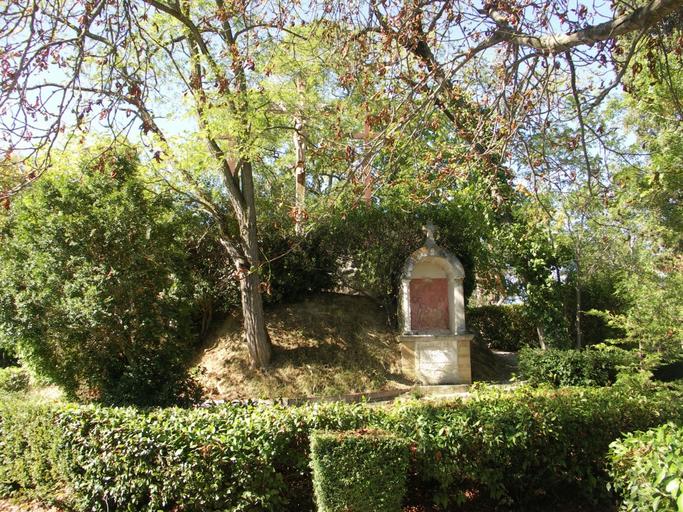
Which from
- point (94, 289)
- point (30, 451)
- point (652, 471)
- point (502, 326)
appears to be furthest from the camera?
point (502, 326)

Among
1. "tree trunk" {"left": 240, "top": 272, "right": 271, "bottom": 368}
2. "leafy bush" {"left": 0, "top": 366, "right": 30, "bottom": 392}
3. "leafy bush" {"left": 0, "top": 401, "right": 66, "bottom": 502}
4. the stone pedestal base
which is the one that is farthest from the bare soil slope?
"leafy bush" {"left": 0, "top": 401, "right": 66, "bottom": 502}

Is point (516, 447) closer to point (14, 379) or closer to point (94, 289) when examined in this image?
point (94, 289)

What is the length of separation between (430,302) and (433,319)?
0.39 meters

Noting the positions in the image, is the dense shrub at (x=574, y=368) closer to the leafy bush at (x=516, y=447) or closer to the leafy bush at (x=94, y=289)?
the leafy bush at (x=516, y=447)

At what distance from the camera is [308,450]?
4.95m

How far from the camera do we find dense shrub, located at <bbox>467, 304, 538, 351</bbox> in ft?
59.0

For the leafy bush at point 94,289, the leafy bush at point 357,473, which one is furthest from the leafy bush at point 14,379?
the leafy bush at point 357,473

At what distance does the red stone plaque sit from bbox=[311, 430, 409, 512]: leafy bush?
7908mm

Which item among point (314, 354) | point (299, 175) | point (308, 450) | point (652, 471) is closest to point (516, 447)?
point (652, 471)

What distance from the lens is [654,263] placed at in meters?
11.8

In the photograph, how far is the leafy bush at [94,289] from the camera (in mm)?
7500

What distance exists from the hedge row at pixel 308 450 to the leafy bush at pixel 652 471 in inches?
35.7

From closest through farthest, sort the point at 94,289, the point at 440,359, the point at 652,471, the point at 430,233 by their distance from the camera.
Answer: the point at 652,471 → the point at 94,289 → the point at 440,359 → the point at 430,233

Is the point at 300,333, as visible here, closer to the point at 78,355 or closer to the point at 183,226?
the point at 183,226
